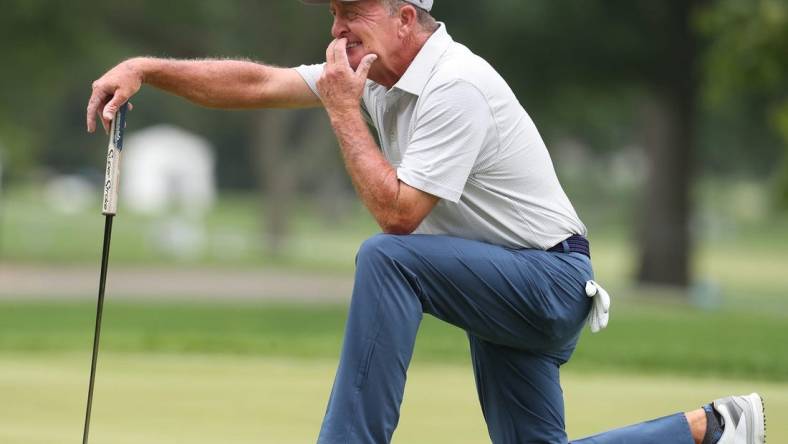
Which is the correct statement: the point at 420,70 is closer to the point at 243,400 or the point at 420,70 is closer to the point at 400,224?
the point at 400,224

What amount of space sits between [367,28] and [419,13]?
17cm

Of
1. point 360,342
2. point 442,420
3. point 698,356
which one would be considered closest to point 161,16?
point 698,356

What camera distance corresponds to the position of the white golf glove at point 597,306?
4.29 meters

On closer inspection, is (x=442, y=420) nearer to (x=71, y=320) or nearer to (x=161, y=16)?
(x=71, y=320)

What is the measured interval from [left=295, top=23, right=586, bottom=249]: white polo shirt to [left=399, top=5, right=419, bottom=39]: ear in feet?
0.21

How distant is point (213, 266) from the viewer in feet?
89.4

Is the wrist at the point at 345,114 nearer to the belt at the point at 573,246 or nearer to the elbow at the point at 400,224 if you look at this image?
the elbow at the point at 400,224

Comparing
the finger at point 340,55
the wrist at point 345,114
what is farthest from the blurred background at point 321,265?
the finger at point 340,55

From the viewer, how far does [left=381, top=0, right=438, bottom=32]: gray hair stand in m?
4.23

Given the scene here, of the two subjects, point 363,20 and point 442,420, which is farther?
point 442,420

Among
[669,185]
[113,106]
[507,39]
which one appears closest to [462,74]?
[113,106]

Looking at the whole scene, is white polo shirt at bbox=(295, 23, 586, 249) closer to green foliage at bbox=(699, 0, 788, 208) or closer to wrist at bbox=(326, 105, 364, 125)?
wrist at bbox=(326, 105, 364, 125)

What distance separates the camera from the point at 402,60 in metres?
4.27

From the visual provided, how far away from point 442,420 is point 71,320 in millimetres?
9471
